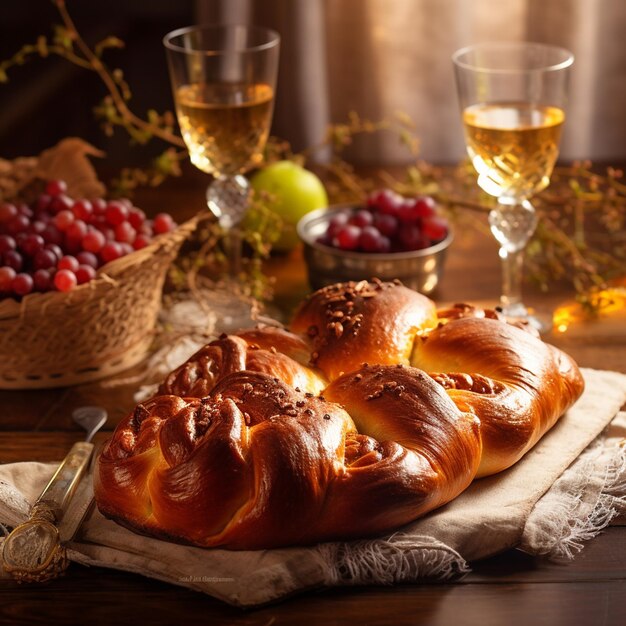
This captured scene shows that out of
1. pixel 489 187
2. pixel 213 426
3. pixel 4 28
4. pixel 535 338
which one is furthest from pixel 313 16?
pixel 4 28

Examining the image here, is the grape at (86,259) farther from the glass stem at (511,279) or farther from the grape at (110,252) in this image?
the glass stem at (511,279)

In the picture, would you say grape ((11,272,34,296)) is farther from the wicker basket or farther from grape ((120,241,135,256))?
grape ((120,241,135,256))

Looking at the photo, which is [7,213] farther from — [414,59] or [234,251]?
[414,59]

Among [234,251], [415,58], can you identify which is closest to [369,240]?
[234,251]

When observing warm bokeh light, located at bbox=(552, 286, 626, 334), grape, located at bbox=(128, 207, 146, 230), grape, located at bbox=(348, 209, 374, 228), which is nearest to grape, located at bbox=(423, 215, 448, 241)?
grape, located at bbox=(348, 209, 374, 228)

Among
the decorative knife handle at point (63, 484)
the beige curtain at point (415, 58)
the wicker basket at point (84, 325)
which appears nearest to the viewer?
the decorative knife handle at point (63, 484)

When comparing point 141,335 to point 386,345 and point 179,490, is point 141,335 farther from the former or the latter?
point 179,490

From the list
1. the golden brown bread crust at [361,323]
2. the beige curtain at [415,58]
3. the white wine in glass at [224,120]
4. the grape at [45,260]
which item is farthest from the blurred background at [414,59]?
the golden brown bread crust at [361,323]

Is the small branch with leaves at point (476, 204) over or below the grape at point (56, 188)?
below
